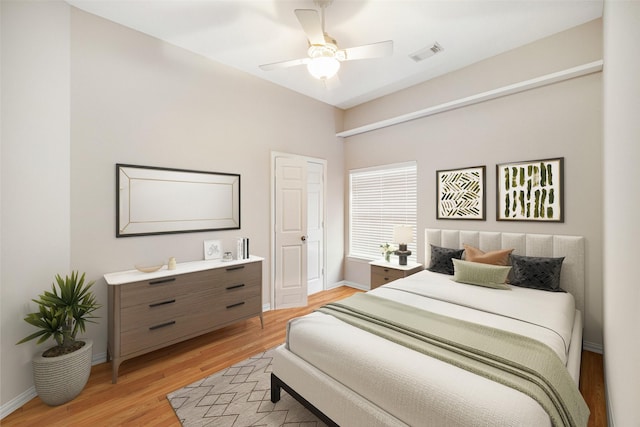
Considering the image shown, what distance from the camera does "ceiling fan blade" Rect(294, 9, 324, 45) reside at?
1.92m

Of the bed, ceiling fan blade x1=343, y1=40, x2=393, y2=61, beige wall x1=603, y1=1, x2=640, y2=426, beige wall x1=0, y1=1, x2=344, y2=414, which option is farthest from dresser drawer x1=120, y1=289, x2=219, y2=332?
beige wall x1=603, y1=1, x2=640, y2=426

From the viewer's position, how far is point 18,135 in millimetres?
2012

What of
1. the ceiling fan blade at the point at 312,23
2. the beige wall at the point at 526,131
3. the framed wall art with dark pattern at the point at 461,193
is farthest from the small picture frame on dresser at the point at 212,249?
the framed wall art with dark pattern at the point at 461,193

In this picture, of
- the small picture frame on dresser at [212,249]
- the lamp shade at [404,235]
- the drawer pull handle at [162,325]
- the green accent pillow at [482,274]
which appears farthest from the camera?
the lamp shade at [404,235]

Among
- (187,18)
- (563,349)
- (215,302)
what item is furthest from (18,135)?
(563,349)

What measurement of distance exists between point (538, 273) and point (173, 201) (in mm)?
3943

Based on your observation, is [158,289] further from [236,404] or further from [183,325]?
[236,404]

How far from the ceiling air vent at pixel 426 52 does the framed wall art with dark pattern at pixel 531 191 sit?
1539 mm

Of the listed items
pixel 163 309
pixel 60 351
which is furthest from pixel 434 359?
pixel 60 351

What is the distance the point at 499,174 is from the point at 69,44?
4.58 m

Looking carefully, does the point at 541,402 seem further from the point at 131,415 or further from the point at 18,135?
the point at 18,135

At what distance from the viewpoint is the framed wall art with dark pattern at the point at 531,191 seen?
2.86 m

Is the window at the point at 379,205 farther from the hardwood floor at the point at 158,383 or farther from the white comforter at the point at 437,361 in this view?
the hardwood floor at the point at 158,383

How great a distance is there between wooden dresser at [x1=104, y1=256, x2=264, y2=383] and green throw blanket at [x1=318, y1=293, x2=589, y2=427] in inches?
49.8
